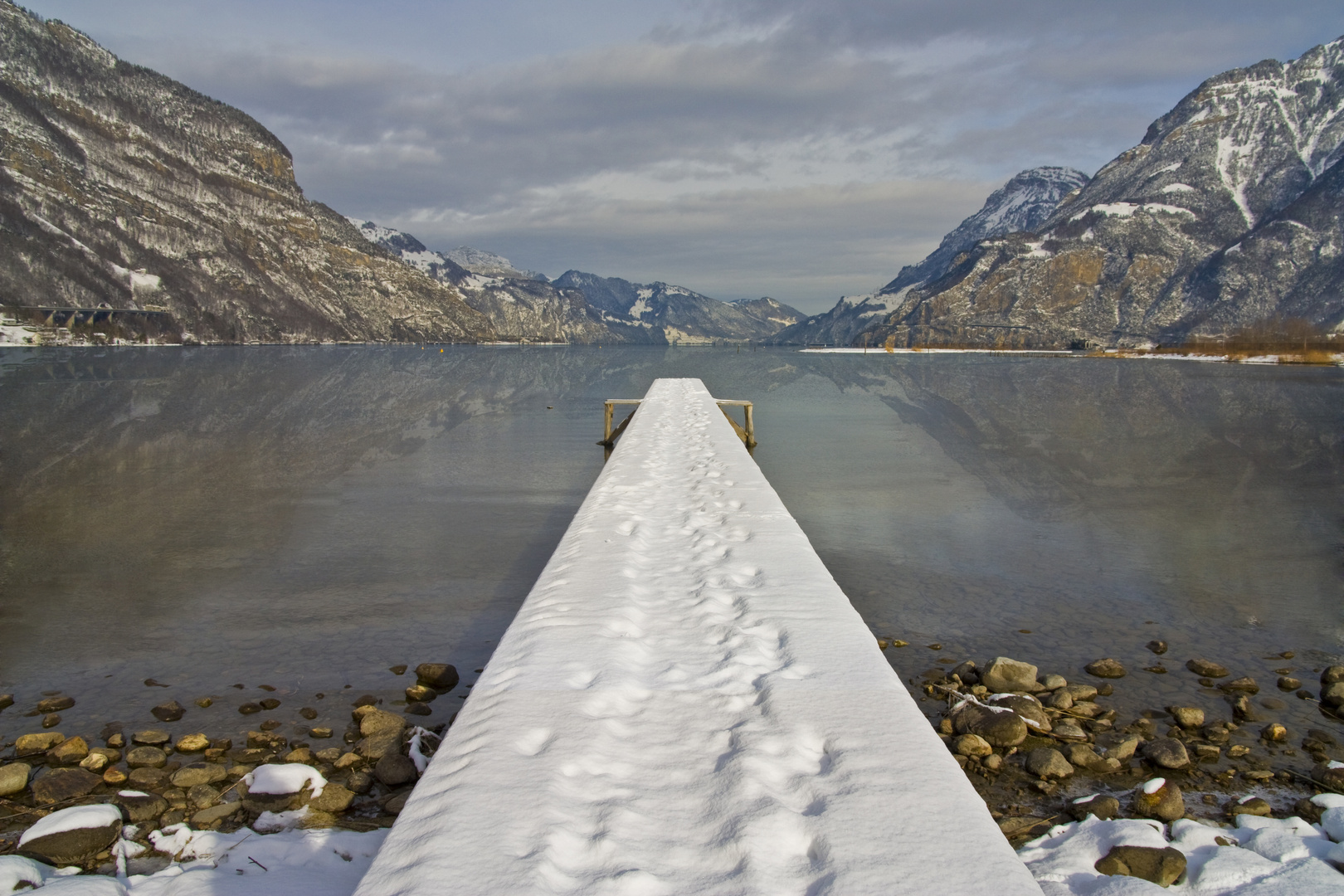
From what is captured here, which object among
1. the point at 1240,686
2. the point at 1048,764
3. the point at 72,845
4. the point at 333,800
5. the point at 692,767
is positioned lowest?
the point at 1240,686

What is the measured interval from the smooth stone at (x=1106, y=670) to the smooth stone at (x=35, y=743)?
30.9 feet

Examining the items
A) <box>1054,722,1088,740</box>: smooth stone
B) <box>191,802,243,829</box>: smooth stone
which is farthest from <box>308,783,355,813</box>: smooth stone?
<box>1054,722,1088,740</box>: smooth stone

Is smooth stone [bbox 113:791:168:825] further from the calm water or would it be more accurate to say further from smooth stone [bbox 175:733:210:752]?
the calm water

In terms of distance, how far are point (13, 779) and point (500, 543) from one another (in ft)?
25.4

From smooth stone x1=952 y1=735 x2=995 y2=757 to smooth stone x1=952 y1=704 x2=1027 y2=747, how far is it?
0.34ft

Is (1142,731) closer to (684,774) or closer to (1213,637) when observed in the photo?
(1213,637)

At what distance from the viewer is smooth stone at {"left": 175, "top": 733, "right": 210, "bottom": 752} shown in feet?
20.7

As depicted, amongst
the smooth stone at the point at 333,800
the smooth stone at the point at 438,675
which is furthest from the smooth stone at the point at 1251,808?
the smooth stone at the point at 438,675

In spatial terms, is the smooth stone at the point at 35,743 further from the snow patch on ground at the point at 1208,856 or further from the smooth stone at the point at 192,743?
the snow patch on ground at the point at 1208,856

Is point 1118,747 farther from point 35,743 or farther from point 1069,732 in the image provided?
point 35,743

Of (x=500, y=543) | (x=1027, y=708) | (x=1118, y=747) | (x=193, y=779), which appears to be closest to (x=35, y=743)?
(x=193, y=779)

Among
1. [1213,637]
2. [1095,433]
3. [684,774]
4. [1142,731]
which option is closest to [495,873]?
[684,774]

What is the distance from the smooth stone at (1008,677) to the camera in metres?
7.41

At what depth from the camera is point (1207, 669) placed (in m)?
7.97
